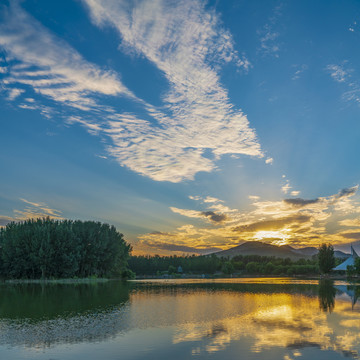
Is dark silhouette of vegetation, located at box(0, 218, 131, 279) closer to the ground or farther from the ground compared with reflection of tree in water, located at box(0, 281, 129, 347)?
farther from the ground

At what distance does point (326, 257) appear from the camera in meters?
126

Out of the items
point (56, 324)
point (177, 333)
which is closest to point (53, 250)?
point (56, 324)

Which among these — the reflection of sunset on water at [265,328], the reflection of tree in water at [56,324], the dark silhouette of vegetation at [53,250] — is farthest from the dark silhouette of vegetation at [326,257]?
the reflection of tree in water at [56,324]

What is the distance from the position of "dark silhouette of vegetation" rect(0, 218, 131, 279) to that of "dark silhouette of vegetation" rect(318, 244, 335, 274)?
74.4 m

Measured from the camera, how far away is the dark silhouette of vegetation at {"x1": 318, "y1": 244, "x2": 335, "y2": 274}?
125625mm

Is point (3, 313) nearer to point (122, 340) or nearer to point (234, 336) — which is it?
point (122, 340)

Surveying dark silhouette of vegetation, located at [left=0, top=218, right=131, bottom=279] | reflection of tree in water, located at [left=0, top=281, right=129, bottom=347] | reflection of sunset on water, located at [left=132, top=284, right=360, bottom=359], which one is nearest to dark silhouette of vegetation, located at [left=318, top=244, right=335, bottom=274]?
dark silhouette of vegetation, located at [left=0, top=218, right=131, bottom=279]

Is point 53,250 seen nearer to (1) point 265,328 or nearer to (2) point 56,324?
(2) point 56,324

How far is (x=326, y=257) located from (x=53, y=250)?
93183mm

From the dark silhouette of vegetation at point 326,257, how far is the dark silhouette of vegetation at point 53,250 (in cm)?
7437

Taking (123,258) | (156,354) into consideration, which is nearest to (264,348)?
(156,354)

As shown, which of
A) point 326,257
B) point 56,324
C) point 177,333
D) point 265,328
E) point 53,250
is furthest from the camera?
point 326,257

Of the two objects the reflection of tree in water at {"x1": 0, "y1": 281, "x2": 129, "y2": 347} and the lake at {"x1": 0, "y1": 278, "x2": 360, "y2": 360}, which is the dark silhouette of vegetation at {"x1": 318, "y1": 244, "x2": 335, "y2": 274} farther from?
the reflection of tree in water at {"x1": 0, "y1": 281, "x2": 129, "y2": 347}

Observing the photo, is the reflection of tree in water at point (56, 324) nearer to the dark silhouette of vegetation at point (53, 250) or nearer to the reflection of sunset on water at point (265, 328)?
the reflection of sunset on water at point (265, 328)
